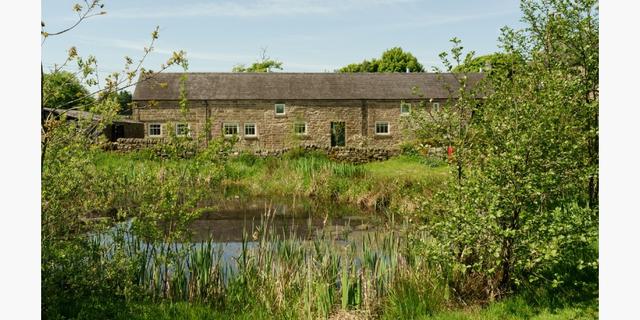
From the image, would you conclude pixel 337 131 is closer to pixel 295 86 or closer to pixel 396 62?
pixel 295 86

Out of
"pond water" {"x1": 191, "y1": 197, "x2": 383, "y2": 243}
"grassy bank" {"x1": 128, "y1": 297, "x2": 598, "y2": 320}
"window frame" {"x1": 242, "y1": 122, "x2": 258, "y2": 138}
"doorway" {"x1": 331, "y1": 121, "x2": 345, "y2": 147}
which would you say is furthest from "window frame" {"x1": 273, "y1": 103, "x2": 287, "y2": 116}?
"grassy bank" {"x1": 128, "y1": 297, "x2": 598, "y2": 320}

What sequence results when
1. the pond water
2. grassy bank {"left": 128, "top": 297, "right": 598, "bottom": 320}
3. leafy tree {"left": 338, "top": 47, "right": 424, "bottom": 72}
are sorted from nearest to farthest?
grassy bank {"left": 128, "top": 297, "right": 598, "bottom": 320}, the pond water, leafy tree {"left": 338, "top": 47, "right": 424, "bottom": 72}

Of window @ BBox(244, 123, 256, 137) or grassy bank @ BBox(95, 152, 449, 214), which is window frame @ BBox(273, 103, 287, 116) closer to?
window @ BBox(244, 123, 256, 137)

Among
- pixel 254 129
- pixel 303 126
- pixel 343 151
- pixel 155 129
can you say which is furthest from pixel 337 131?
pixel 155 129

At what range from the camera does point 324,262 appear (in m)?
7.52

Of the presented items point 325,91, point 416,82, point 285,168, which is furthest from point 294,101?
point 285,168

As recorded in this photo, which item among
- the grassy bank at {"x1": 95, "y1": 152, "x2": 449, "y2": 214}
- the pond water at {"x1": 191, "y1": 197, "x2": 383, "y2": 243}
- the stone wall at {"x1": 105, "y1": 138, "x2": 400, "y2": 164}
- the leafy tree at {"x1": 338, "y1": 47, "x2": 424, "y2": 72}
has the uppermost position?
the leafy tree at {"x1": 338, "y1": 47, "x2": 424, "y2": 72}

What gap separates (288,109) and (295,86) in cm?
206

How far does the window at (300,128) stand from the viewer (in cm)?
3600

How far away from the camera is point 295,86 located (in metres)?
37.0

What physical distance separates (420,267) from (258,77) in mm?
31505

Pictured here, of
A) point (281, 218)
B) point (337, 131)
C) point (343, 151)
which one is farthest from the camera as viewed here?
point (337, 131)

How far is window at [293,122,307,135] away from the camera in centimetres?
3600

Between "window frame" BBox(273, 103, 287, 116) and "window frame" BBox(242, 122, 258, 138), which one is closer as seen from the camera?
"window frame" BBox(242, 122, 258, 138)
